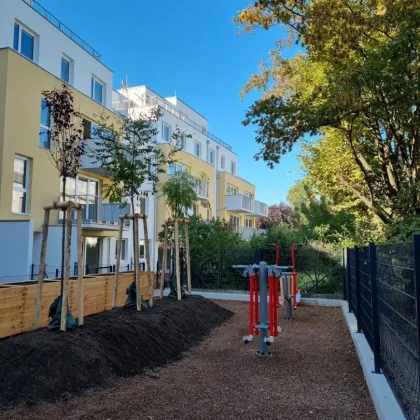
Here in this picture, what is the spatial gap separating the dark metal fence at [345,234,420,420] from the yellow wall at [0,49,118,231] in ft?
42.4

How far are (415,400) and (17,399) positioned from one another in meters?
3.59

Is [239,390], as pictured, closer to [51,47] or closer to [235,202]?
[51,47]

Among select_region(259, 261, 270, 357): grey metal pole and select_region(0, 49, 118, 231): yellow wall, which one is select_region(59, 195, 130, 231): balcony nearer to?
select_region(0, 49, 118, 231): yellow wall

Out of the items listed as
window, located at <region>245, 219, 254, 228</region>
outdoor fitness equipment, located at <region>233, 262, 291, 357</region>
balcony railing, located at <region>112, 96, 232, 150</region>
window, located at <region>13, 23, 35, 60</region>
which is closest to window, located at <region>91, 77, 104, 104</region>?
balcony railing, located at <region>112, 96, 232, 150</region>

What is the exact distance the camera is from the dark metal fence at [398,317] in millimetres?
2954

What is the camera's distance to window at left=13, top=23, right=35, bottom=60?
1611 cm

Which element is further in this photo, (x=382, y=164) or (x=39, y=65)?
(x=39, y=65)

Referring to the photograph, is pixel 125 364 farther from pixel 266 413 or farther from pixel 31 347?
pixel 266 413

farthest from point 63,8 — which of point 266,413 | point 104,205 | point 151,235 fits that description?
point 266,413

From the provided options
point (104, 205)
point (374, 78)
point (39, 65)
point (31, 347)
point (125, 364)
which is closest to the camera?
point (31, 347)

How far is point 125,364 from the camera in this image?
5.18 metres

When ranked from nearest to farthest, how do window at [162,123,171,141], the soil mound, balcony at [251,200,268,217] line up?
1. the soil mound
2. window at [162,123,171,141]
3. balcony at [251,200,268,217]

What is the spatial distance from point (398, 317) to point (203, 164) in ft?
91.1

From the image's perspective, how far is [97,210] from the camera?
1784 centimetres
